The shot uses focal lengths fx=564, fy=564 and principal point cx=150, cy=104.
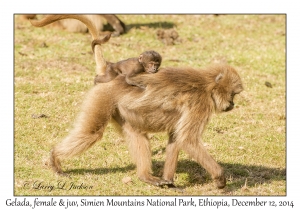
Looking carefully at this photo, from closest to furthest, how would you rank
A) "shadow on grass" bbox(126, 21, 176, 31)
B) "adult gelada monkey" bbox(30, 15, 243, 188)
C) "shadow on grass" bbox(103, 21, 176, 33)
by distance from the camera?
"adult gelada monkey" bbox(30, 15, 243, 188)
"shadow on grass" bbox(103, 21, 176, 33)
"shadow on grass" bbox(126, 21, 176, 31)

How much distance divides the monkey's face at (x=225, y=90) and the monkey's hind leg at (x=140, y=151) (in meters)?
1.19

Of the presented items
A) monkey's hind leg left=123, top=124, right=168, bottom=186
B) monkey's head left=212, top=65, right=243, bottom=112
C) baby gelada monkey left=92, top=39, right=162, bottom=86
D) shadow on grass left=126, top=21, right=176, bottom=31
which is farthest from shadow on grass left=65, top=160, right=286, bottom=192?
shadow on grass left=126, top=21, right=176, bottom=31

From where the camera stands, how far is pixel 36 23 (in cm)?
827

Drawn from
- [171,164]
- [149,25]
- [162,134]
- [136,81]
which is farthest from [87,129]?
[149,25]

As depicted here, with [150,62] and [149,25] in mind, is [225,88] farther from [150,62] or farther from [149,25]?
[149,25]

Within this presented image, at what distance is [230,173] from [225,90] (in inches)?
57.2

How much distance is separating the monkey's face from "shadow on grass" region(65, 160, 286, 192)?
1.12 m

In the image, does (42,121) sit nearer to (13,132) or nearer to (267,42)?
(13,132)

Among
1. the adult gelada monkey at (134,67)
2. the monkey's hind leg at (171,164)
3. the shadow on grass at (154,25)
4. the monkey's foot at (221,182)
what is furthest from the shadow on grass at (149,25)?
the monkey's foot at (221,182)

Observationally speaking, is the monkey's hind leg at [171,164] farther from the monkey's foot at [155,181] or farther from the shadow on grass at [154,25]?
the shadow on grass at [154,25]

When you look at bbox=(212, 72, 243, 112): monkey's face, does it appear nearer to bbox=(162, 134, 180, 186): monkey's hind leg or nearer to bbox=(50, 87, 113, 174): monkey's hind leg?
bbox=(162, 134, 180, 186): monkey's hind leg

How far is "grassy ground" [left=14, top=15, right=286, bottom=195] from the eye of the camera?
8.07 m

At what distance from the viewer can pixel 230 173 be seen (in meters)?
8.65

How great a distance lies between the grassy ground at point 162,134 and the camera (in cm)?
807
